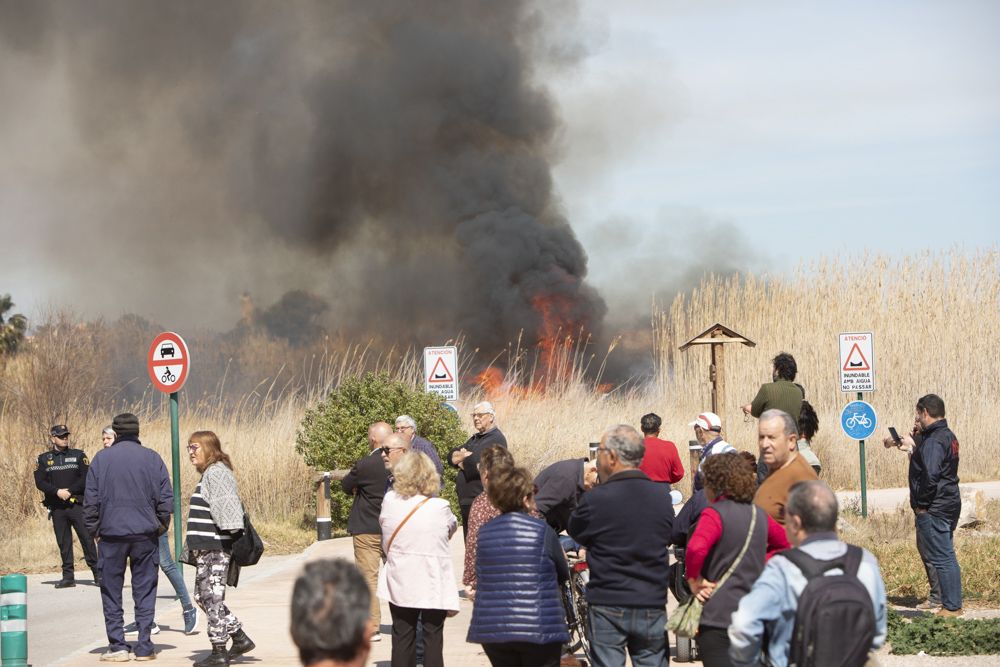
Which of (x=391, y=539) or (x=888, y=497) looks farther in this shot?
(x=888, y=497)

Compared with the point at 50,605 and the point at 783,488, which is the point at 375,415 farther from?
the point at 783,488

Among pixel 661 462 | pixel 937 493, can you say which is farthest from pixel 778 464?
pixel 937 493

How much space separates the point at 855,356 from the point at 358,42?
29320 mm

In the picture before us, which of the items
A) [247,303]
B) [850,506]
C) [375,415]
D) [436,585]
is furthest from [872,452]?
[247,303]

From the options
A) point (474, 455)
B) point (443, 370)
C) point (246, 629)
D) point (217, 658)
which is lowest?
point (246, 629)

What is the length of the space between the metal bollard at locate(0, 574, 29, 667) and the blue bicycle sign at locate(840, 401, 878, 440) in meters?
A: 11.7

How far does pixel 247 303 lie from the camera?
42812mm

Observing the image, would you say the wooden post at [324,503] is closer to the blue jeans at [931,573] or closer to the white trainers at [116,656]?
the white trainers at [116,656]

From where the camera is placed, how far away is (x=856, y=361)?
17.8 m

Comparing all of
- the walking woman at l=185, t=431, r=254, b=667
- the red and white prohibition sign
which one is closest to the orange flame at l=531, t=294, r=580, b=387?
the red and white prohibition sign

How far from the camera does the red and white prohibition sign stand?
13.1 m

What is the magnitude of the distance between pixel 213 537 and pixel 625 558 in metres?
3.71

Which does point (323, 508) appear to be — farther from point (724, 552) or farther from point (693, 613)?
point (724, 552)

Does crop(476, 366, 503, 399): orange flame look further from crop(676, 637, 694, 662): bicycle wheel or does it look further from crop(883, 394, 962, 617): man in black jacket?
crop(676, 637, 694, 662): bicycle wheel
